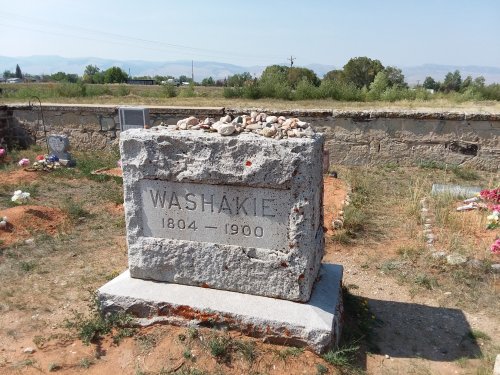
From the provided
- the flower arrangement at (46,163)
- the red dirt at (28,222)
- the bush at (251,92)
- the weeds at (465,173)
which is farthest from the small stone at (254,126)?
the bush at (251,92)

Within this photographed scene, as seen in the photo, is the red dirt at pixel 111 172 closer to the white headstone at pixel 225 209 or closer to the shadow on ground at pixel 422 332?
the white headstone at pixel 225 209

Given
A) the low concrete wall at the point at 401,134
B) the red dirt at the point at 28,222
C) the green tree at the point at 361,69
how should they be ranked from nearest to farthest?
the red dirt at the point at 28,222, the low concrete wall at the point at 401,134, the green tree at the point at 361,69

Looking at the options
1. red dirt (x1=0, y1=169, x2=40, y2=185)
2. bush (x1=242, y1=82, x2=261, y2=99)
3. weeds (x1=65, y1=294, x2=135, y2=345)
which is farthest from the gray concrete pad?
bush (x1=242, y1=82, x2=261, y2=99)

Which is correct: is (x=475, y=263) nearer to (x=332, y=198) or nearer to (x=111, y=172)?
(x=332, y=198)

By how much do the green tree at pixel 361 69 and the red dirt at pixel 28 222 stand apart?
105 ft

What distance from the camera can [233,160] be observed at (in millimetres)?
3172

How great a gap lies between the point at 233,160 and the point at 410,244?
10.0 feet

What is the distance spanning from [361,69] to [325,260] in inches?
1315

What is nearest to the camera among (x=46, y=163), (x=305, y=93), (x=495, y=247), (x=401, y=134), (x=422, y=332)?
(x=422, y=332)

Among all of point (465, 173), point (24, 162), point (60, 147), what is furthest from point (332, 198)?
point (24, 162)

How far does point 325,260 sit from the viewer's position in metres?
5.09

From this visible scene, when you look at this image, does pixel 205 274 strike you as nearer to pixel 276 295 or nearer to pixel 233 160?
pixel 276 295

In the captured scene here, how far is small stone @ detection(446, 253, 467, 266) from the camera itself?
15.4 feet

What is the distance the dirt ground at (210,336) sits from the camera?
308 cm
